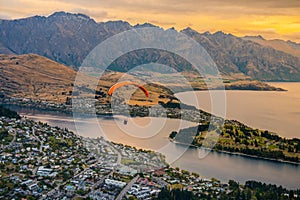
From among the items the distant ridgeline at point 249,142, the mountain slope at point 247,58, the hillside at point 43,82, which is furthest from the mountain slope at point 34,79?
the mountain slope at point 247,58

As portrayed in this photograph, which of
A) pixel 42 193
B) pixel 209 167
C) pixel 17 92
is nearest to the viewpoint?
pixel 42 193

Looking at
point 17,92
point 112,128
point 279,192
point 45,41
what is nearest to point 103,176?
point 279,192

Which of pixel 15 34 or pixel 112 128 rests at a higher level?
pixel 15 34

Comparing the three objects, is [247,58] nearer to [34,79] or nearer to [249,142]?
[34,79]

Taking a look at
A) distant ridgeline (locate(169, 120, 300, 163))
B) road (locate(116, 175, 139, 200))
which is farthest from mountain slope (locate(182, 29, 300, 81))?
road (locate(116, 175, 139, 200))

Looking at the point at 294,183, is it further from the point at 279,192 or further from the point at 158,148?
the point at 158,148

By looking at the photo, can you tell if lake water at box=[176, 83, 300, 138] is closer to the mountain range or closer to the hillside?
the hillside

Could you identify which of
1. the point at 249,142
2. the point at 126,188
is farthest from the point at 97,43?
the point at 126,188
